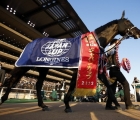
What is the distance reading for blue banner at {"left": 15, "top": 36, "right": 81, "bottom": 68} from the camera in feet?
14.1

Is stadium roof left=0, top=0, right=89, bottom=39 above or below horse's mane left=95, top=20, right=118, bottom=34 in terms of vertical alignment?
above

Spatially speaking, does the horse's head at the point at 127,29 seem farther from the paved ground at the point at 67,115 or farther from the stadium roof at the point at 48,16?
the stadium roof at the point at 48,16

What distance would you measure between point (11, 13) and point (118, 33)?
2568 centimetres

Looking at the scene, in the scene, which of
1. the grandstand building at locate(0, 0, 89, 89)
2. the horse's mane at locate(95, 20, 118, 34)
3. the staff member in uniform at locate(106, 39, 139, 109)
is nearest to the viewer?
the horse's mane at locate(95, 20, 118, 34)

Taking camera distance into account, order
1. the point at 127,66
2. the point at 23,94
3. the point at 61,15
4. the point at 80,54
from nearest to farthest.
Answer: the point at 80,54 → the point at 127,66 → the point at 23,94 → the point at 61,15

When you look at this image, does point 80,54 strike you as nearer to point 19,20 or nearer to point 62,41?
point 62,41

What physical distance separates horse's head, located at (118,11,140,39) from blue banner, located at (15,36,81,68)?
139 cm

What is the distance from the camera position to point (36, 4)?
92.9ft

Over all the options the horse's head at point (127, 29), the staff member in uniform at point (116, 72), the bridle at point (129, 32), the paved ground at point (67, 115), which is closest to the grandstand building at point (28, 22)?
the staff member in uniform at point (116, 72)

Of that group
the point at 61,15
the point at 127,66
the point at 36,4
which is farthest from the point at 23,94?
the point at 61,15

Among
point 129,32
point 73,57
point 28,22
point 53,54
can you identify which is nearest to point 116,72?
point 129,32

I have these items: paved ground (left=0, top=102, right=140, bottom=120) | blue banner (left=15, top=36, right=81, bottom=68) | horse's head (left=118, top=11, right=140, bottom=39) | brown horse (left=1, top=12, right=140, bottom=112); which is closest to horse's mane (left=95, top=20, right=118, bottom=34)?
brown horse (left=1, top=12, right=140, bottom=112)

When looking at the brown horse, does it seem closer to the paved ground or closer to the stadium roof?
the paved ground

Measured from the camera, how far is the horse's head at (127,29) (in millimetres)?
4992
